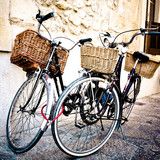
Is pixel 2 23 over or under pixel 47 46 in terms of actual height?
over

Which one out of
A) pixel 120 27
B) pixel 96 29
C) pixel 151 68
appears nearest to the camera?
pixel 151 68

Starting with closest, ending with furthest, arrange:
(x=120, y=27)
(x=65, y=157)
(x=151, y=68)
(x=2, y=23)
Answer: (x=65, y=157) → (x=2, y=23) → (x=151, y=68) → (x=120, y=27)

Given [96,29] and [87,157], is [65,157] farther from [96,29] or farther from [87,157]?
[96,29]

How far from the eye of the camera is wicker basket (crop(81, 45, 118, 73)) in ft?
8.98

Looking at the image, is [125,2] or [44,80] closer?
[44,80]

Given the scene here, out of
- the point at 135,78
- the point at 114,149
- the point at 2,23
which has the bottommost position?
the point at 114,149

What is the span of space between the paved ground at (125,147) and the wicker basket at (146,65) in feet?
2.63

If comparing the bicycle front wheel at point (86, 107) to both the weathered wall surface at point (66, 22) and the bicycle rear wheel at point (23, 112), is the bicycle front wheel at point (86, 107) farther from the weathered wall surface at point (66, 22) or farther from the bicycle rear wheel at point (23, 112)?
the weathered wall surface at point (66, 22)

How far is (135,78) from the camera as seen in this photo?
3535 mm

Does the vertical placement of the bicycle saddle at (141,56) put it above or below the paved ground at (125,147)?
above

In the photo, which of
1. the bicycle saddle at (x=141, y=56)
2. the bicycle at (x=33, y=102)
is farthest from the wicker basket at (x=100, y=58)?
the bicycle saddle at (x=141, y=56)

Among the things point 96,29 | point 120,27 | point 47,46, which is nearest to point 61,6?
point 96,29

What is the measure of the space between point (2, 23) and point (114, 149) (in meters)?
1.83

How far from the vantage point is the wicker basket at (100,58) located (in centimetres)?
274
